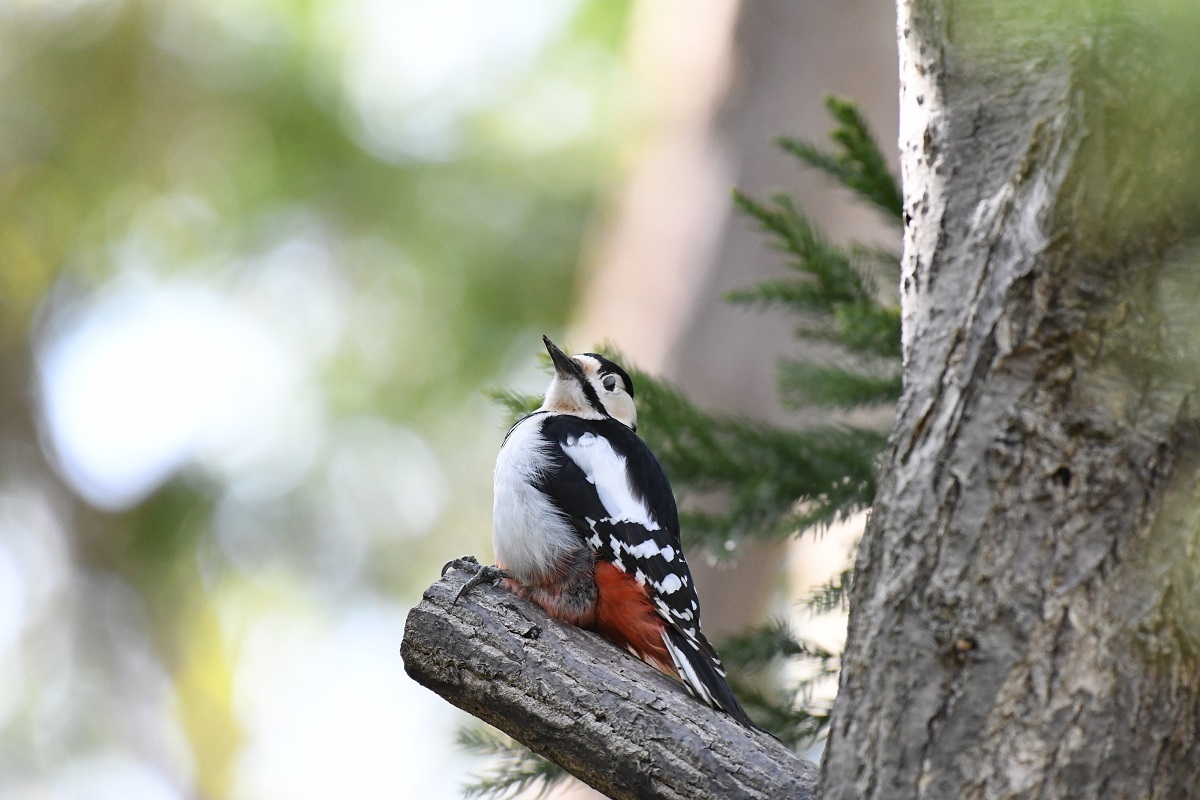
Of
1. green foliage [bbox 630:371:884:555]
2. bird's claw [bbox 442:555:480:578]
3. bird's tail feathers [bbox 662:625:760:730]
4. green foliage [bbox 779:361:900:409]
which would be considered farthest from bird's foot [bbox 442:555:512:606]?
green foliage [bbox 779:361:900:409]

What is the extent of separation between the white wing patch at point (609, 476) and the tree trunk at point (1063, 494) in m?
1.18

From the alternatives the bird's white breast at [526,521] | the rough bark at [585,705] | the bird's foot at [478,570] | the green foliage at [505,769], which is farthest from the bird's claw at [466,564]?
the green foliage at [505,769]

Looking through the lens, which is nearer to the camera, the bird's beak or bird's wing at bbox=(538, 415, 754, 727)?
bird's wing at bbox=(538, 415, 754, 727)

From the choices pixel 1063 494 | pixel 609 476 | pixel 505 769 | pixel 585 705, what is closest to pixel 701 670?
pixel 585 705

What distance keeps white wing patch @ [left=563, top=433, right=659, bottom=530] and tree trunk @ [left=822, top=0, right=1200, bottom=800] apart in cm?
118

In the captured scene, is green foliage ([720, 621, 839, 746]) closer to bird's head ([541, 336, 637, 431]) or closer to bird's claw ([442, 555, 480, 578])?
bird's claw ([442, 555, 480, 578])

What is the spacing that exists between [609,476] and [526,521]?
28cm

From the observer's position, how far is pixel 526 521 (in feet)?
9.37

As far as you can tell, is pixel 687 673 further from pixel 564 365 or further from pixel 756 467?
pixel 564 365

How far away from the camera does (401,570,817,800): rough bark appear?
190cm

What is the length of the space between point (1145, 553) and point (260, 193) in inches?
248

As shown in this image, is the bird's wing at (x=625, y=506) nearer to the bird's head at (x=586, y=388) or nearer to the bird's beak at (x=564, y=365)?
the bird's beak at (x=564, y=365)

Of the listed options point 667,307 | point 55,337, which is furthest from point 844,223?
point 55,337

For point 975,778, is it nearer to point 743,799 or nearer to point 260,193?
point 743,799
